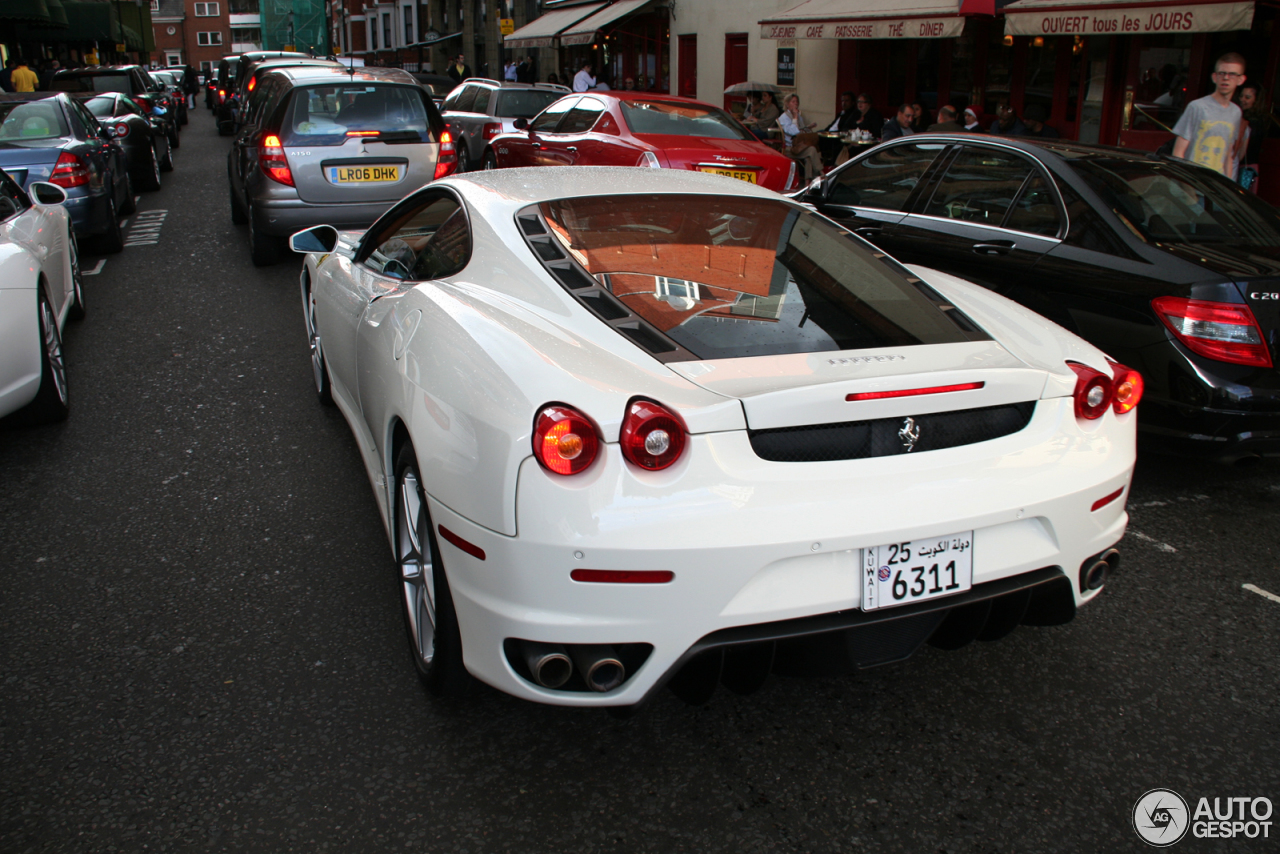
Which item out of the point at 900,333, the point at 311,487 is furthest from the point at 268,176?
the point at 900,333

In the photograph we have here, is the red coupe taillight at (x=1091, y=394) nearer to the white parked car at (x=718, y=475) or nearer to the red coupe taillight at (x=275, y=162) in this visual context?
the white parked car at (x=718, y=475)

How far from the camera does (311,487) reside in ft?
13.8

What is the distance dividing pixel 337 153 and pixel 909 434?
23.4ft

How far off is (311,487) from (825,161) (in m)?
13.3

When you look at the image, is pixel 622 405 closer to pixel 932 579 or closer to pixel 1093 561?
pixel 932 579

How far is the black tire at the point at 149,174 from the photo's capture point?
1342 cm

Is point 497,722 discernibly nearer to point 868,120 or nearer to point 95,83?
point 868,120

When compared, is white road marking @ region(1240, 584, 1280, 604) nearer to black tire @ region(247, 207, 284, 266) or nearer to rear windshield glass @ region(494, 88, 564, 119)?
black tire @ region(247, 207, 284, 266)

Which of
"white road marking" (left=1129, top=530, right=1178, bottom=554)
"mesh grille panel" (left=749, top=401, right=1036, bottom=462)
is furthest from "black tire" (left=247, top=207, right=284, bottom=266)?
"mesh grille panel" (left=749, top=401, right=1036, bottom=462)

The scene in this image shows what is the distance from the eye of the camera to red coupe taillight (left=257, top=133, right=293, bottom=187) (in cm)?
816

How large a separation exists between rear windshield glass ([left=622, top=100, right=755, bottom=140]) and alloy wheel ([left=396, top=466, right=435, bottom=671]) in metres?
7.44

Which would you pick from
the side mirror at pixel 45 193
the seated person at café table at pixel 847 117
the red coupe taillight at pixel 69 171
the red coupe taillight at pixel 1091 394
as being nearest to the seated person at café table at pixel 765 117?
the seated person at café table at pixel 847 117

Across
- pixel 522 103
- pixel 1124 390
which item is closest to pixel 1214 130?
pixel 1124 390

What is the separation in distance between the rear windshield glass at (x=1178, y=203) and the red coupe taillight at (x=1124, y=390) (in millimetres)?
2048
